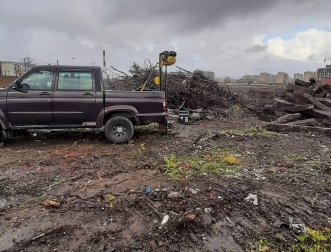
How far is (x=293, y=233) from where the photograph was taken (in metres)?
3.04

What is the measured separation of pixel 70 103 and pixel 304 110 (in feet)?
26.7

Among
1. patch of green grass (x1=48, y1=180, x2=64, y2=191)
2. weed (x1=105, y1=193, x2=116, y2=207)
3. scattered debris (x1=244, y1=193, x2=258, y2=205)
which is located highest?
patch of green grass (x1=48, y1=180, x2=64, y2=191)

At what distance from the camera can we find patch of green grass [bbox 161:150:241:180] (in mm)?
4648

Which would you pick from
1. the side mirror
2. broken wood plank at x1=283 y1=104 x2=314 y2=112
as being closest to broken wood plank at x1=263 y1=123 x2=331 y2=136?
broken wood plank at x1=283 y1=104 x2=314 y2=112

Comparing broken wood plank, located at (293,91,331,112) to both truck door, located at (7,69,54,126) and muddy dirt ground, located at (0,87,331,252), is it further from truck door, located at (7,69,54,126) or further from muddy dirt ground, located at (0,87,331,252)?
truck door, located at (7,69,54,126)

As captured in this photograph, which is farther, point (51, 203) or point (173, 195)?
point (173, 195)

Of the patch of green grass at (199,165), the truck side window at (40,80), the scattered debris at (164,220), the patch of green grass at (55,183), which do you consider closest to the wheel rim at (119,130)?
the patch of green grass at (199,165)

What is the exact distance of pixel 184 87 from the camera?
38.8 feet

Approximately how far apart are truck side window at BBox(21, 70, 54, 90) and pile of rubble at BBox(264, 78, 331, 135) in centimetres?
676

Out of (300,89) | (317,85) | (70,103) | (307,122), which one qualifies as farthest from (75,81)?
(317,85)

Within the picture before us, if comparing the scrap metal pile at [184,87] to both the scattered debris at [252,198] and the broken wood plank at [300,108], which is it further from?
the scattered debris at [252,198]

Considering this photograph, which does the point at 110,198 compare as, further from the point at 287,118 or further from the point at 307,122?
the point at 307,122

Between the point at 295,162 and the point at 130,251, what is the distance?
420 centimetres

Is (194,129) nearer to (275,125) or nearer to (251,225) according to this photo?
(275,125)
